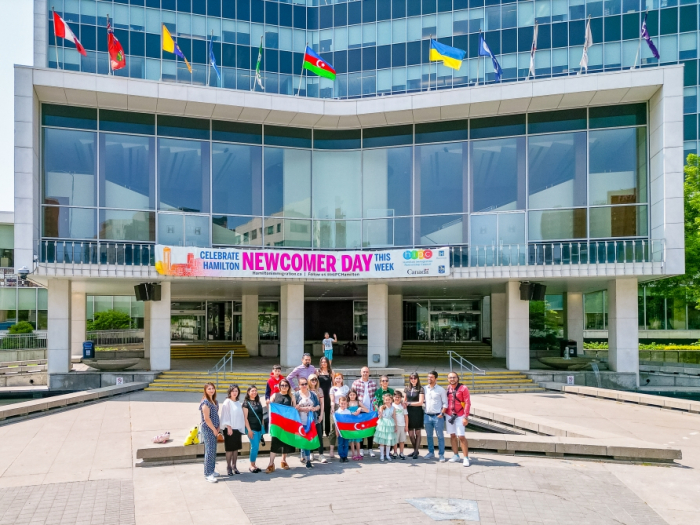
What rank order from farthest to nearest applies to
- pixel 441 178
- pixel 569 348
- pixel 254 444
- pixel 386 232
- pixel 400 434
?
pixel 569 348, pixel 386 232, pixel 441 178, pixel 400 434, pixel 254 444

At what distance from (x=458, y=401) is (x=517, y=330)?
13871 mm

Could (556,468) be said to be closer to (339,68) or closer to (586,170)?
(586,170)

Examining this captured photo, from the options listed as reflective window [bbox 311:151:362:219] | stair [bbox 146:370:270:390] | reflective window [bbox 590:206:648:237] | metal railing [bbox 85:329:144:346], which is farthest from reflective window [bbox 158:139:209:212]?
metal railing [bbox 85:329:144:346]

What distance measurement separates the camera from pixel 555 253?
77.8 feet

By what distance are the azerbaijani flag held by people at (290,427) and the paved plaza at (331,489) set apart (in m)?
0.53

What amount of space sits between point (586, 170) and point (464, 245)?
5.51 m

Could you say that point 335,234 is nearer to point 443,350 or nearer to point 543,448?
point 443,350

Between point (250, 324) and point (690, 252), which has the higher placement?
point (690, 252)

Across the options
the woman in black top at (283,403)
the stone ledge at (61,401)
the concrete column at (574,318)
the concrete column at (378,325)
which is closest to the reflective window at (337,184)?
the concrete column at (378,325)

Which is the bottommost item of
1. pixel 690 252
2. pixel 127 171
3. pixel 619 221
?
pixel 690 252

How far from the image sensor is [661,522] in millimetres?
8430

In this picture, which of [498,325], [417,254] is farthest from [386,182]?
[498,325]

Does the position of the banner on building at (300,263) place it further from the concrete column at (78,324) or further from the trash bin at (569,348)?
the concrete column at (78,324)

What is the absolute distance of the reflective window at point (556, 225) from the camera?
2388 cm
